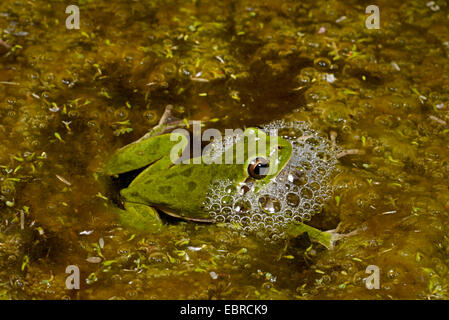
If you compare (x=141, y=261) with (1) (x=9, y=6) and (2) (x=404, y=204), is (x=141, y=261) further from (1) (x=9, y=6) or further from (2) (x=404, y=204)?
(1) (x=9, y=6)

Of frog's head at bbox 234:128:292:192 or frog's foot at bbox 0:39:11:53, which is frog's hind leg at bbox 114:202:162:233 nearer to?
frog's head at bbox 234:128:292:192

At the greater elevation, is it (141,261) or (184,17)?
(184,17)

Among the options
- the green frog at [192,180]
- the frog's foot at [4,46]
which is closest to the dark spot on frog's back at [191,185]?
the green frog at [192,180]

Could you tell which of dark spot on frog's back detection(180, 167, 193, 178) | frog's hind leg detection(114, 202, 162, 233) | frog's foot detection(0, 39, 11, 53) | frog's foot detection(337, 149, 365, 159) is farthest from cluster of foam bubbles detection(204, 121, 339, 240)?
frog's foot detection(0, 39, 11, 53)

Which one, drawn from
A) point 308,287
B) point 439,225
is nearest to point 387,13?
point 439,225

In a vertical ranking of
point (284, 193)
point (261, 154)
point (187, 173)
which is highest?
point (261, 154)

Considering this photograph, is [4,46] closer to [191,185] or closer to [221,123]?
[221,123]

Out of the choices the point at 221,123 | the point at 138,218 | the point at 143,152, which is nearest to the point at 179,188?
the point at 138,218
